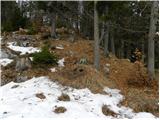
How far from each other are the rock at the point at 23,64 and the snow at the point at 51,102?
1.66 metres

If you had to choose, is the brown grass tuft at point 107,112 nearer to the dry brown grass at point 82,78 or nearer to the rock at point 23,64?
the dry brown grass at point 82,78

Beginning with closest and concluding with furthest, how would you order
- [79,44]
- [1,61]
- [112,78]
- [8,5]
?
[112,78] < [1,61] < [79,44] < [8,5]

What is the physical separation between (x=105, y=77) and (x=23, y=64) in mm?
4134

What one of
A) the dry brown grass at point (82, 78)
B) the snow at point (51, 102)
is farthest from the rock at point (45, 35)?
the snow at point (51, 102)

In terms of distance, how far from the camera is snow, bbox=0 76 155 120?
523 inches

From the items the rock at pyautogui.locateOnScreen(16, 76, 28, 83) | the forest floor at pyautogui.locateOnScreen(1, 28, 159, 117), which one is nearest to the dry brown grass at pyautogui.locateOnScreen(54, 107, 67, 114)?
the forest floor at pyautogui.locateOnScreen(1, 28, 159, 117)

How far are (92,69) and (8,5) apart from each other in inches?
914

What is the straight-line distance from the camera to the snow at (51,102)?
13281mm

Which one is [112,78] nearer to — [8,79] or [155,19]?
[155,19]

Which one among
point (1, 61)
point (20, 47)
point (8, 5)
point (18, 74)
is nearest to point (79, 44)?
point (20, 47)

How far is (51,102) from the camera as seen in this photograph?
1428 centimetres

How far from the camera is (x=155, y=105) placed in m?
14.8

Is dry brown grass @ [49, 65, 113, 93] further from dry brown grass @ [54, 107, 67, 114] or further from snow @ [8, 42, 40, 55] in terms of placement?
snow @ [8, 42, 40, 55]

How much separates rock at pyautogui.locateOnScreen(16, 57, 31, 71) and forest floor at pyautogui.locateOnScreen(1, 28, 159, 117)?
1.05ft
